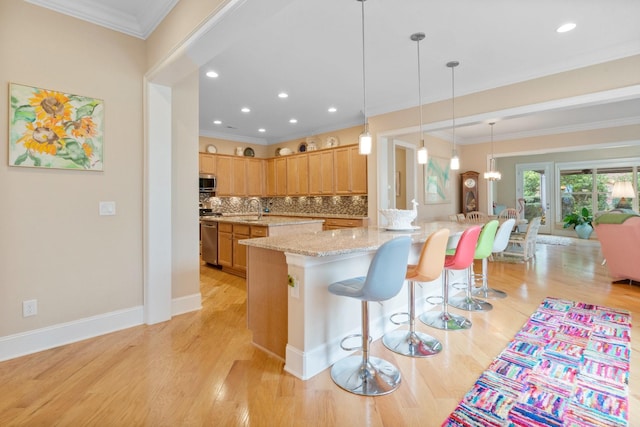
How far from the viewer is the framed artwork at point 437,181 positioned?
273 inches

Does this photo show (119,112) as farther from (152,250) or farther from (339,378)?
(339,378)

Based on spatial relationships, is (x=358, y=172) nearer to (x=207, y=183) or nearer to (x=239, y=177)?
(x=239, y=177)

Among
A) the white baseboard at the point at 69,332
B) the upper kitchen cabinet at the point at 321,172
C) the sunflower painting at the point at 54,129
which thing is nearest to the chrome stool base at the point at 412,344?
the white baseboard at the point at 69,332

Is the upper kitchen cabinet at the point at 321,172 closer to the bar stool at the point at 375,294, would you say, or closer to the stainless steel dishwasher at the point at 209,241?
the stainless steel dishwasher at the point at 209,241

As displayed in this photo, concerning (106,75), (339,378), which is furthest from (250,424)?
(106,75)

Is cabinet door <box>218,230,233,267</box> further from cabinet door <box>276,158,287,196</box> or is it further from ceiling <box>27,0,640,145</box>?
cabinet door <box>276,158,287,196</box>

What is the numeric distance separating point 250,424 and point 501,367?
68.3 inches

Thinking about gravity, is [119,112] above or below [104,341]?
above

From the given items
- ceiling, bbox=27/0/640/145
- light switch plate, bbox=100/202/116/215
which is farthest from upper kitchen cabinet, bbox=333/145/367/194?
light switch plate, bbox=100/202/116/215

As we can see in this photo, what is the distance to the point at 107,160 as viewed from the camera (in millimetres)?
2818

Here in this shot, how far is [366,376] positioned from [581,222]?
9955 millimetres

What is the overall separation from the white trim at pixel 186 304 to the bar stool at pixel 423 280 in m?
2.00

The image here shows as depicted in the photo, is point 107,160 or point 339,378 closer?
point 339,378

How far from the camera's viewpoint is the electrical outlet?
8.04 ft
